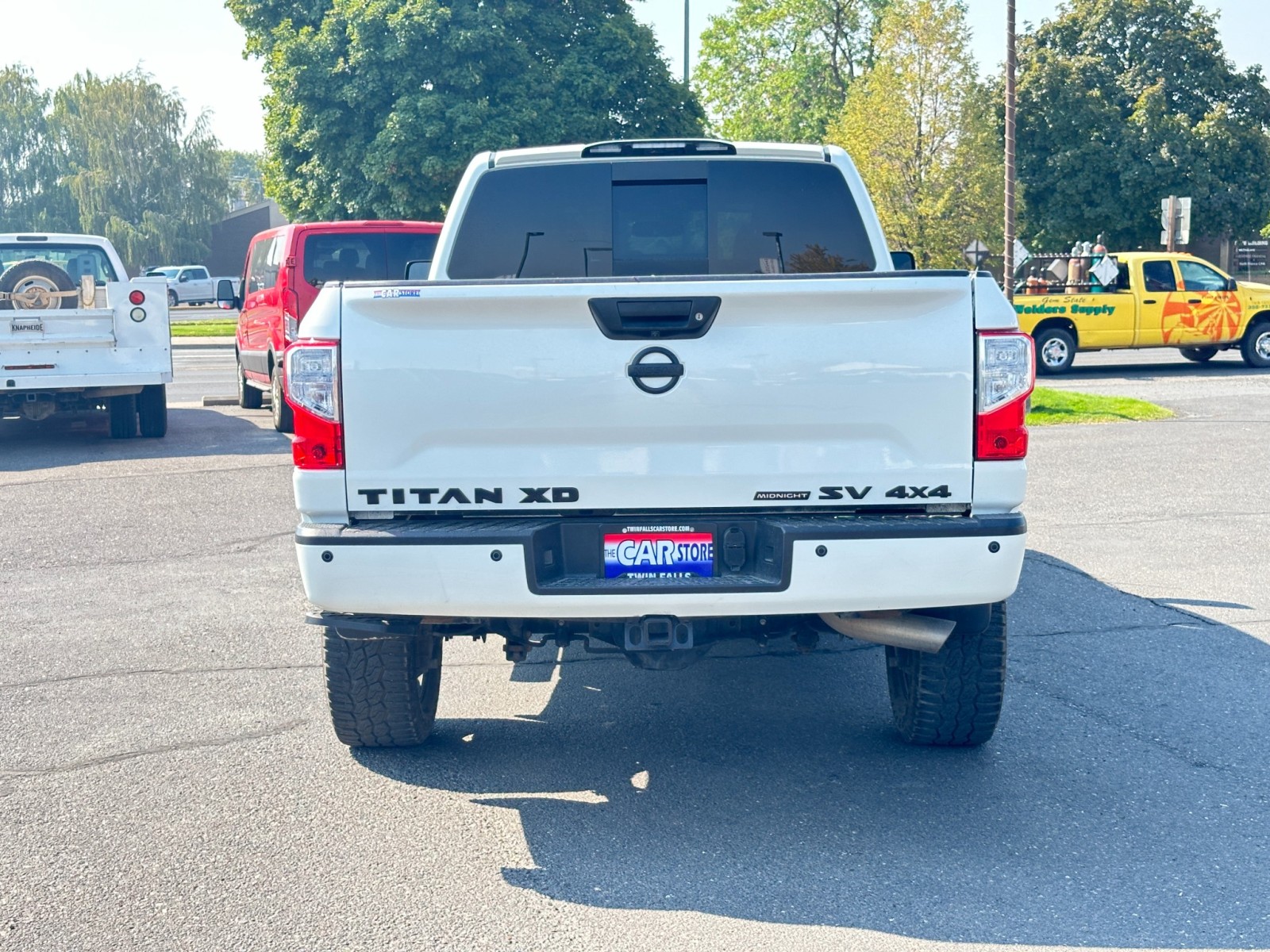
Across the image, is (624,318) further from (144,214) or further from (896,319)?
(144,214)

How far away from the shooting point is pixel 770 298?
4.20 metres

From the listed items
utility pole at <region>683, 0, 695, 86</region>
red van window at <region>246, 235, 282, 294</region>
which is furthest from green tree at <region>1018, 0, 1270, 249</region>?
red van window at <region>246, 235, 282, 294</region>

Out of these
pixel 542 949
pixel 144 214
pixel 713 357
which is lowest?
pixel 542 949

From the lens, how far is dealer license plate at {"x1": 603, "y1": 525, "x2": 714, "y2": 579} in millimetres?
4324

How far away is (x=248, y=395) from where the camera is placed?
57.8 feet

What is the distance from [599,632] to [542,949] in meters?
1.26

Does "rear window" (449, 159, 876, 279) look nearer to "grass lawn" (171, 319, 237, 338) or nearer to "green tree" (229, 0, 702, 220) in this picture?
"green tree" (229, 0, 702, 220)

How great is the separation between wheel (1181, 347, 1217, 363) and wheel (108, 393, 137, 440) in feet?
54.3

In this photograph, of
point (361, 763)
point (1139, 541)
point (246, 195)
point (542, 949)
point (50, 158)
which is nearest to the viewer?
point (542, 949)

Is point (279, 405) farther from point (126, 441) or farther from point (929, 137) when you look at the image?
point (929, 137)

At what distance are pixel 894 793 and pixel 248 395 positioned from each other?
47.0ft

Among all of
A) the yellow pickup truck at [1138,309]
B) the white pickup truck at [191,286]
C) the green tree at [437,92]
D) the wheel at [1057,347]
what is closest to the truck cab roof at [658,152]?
the yellow pickup truck at [1138,309]

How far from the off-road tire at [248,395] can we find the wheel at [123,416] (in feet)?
9.16

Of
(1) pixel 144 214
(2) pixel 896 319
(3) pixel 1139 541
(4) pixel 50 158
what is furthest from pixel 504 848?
(4) pixel 50 158
